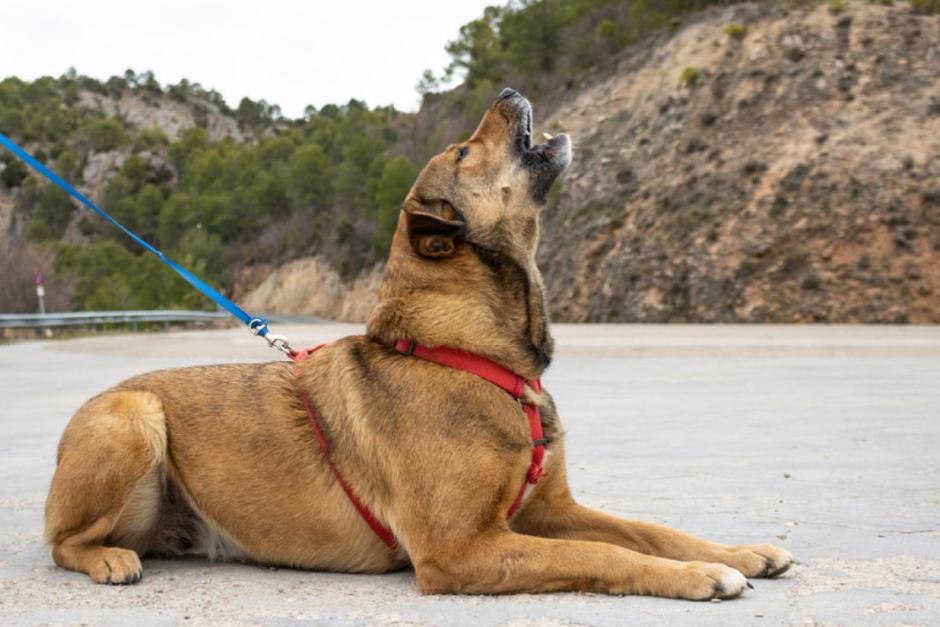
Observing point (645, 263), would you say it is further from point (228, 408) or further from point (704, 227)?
point (228, 408)

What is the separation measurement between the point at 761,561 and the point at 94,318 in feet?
123

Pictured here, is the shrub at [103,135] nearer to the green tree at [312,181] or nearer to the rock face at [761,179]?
the green tree at [312,181]

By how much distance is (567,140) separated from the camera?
5.36 metres

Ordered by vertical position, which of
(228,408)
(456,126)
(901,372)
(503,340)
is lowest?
(901,372)

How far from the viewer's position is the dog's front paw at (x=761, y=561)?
14.4ft

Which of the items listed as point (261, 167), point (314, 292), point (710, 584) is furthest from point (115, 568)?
point (261, 167)

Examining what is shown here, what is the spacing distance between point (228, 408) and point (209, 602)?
1003 mm

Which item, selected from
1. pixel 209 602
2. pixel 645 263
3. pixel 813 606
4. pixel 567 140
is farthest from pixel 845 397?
pixel 645 263

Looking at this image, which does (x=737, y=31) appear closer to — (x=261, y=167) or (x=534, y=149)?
(x=534, y=149)

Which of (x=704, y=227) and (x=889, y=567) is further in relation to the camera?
(x=704, y=227)

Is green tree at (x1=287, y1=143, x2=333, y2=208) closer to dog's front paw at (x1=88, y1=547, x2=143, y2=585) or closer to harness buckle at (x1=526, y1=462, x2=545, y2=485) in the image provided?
dog's front paw at (x1=88, y1=547, x2=143, y2=585)

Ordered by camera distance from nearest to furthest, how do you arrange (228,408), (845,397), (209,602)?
(209,602) < (228,408) < (845,397)

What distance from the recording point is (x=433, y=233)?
473 centimetres

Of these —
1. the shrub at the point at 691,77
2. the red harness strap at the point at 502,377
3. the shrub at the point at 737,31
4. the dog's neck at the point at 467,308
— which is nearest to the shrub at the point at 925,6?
the shrub at the point at 737,31
